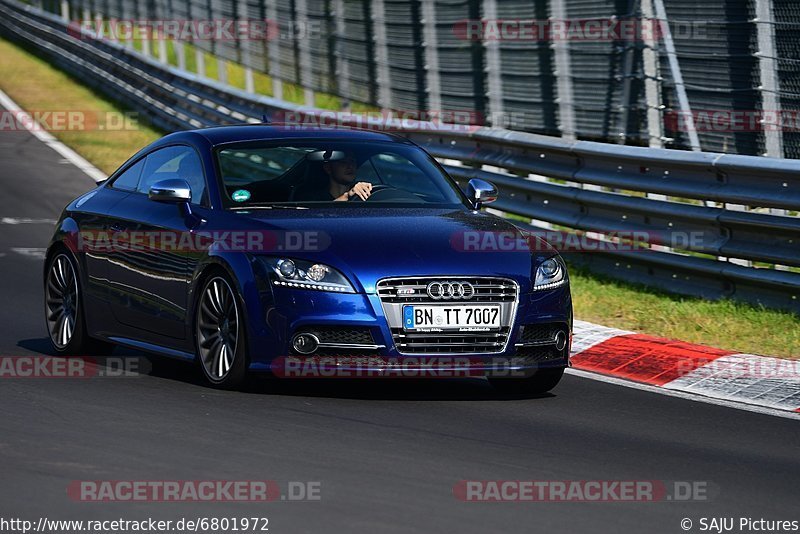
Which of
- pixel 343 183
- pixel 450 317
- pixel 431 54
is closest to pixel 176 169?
pixel 343 183

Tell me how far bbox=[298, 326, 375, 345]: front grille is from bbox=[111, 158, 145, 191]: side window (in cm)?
233

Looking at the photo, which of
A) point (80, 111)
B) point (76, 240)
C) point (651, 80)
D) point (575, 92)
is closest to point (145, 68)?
point (80, 111)

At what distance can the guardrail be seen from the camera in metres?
11.0

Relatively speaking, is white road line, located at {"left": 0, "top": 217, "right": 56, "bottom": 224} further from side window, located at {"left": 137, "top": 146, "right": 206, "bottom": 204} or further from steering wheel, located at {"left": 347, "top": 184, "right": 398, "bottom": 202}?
steering wheel, located at {"left": 347, "top": 184, "right": 398, "bottom": 202}

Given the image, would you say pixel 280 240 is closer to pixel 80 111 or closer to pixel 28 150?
pixel 28 150

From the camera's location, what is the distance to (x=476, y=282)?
838cm

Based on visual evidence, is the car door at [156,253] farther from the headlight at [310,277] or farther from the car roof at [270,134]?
the headlight at [310,277]

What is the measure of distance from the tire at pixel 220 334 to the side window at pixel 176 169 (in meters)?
0.77

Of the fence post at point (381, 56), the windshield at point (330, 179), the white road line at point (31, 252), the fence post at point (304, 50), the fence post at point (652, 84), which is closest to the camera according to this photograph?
the windshield at point (330, 179)

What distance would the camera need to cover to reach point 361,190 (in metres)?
9.47

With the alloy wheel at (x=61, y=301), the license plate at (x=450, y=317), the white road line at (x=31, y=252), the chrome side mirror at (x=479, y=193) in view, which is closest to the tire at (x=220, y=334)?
the license plate at (x=450, y=317)

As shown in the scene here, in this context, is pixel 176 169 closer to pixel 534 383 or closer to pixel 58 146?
pixel 534 383

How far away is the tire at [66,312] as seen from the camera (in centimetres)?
1017

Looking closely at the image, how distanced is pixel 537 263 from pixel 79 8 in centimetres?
3631
